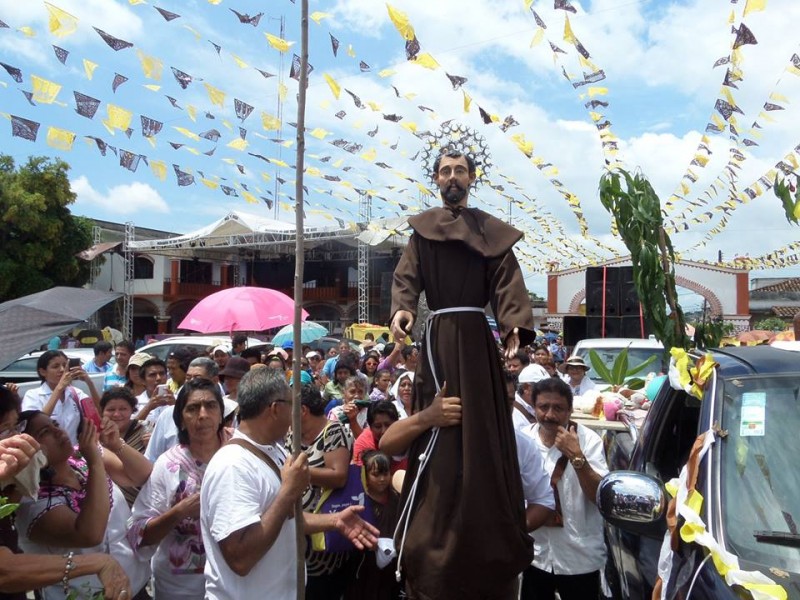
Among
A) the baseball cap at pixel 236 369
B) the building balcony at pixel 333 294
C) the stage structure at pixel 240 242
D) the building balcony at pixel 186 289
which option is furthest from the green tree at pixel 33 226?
the baseball cap at pixel 236 369

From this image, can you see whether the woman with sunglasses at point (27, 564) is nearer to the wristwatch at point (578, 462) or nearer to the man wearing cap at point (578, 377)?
the wristwatch at point (578, 462)

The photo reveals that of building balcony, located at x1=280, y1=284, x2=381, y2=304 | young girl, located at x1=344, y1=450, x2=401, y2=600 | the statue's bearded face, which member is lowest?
young girl, located at x1=344, y1=450, x2=401, y2=600

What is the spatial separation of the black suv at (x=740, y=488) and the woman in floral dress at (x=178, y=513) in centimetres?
208

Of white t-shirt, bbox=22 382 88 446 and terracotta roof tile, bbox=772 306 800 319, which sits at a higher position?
terracotta roof tile, bbox=772 306 800 319

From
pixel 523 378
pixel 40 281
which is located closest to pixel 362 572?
pixel 523 378

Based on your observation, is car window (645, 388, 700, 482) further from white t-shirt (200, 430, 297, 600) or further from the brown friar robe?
white t-shirt (200, 430, 297, 600)

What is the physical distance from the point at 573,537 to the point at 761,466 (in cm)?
166

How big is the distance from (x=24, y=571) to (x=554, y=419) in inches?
112

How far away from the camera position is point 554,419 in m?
4.33

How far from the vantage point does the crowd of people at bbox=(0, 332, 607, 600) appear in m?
2.94

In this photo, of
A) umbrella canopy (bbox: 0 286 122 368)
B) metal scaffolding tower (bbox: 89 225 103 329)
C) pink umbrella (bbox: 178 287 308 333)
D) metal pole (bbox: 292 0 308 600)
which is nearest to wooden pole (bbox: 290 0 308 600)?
metal pole (bbox: 292 0 308 600)

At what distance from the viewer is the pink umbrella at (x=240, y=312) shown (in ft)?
34.3

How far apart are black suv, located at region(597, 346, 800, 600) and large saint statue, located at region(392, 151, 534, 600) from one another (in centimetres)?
43

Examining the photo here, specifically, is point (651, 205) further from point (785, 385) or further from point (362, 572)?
point (362, 572)
